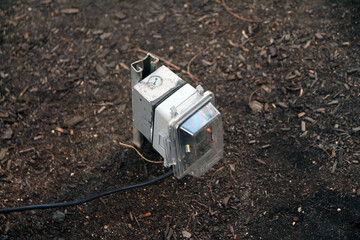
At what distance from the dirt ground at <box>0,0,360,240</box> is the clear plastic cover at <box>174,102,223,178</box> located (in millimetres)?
196

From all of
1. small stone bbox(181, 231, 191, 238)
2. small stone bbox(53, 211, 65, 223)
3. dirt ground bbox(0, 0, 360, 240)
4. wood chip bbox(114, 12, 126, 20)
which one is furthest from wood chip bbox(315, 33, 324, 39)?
small stone bbox(53, 211, 65, 223)

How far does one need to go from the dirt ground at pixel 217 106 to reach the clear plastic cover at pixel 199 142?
196 mm

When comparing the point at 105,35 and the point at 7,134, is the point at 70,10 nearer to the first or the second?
the point at 105,35

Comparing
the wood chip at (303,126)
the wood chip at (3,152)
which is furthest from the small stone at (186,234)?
the wood chip at (3,152)

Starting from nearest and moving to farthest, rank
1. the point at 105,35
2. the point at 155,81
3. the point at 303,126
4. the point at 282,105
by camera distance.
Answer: the point at 155,81, the point at 303,126, the point at 282,105, the point at 105,35

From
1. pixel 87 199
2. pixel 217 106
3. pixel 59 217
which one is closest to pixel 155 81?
pixel 217 106

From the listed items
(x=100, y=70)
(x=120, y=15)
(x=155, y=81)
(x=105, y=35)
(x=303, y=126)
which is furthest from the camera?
(x=120, y=15)

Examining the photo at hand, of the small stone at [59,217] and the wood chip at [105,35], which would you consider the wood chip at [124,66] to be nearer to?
the wood chip at [105,35]

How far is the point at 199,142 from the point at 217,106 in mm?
616

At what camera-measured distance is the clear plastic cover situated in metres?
2.27

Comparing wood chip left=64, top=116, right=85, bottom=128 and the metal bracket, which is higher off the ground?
the metal bracket

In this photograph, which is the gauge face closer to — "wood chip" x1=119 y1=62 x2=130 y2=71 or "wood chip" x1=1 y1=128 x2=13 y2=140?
"wood chip" x1=119 y1=62 x2=130 y2=71

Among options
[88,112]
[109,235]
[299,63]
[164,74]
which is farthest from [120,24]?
[109,235]

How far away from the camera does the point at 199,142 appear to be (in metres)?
2.39
